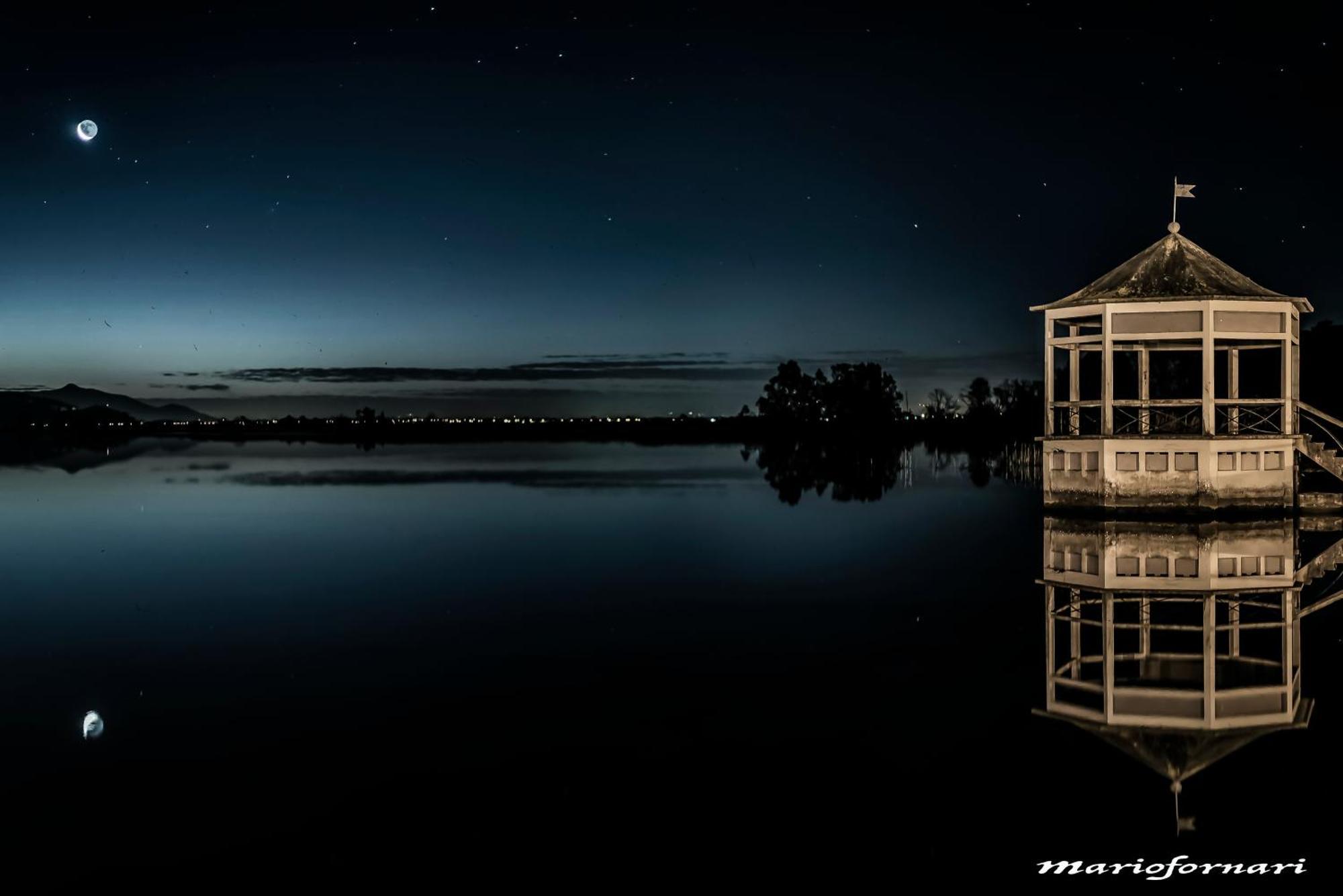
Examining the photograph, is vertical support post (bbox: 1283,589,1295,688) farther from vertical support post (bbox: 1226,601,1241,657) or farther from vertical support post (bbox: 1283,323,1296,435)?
vertical support post (bbox: 1283,323,1296,435)

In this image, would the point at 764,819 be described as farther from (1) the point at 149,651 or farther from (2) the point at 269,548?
(2) the point at 269,548

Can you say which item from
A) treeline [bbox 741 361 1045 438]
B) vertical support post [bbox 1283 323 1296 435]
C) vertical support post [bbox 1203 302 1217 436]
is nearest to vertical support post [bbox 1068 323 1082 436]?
vertical support post [bbox 1203 302 1217 436]

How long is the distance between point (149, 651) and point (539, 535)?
1248 cm

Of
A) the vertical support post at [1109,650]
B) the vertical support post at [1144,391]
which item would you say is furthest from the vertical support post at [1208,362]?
the vertical support post at [1109,650]

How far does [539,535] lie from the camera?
953 inches

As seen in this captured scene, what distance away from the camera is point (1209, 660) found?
10695 millimetres

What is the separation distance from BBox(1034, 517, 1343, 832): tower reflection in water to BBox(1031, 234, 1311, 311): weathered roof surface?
5632mm

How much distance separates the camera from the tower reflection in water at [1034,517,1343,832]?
27.6ft

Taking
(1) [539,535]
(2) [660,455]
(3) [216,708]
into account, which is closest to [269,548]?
(1) [539,535]

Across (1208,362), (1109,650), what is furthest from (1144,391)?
(1109,650)

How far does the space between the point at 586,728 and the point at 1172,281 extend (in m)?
20.7

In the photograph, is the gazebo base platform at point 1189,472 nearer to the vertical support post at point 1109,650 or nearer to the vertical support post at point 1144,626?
the vertical support post at point 1109,650

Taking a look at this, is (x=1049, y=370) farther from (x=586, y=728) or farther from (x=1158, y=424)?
(x=586, y=728)

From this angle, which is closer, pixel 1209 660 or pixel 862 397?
pixel 1209 660
